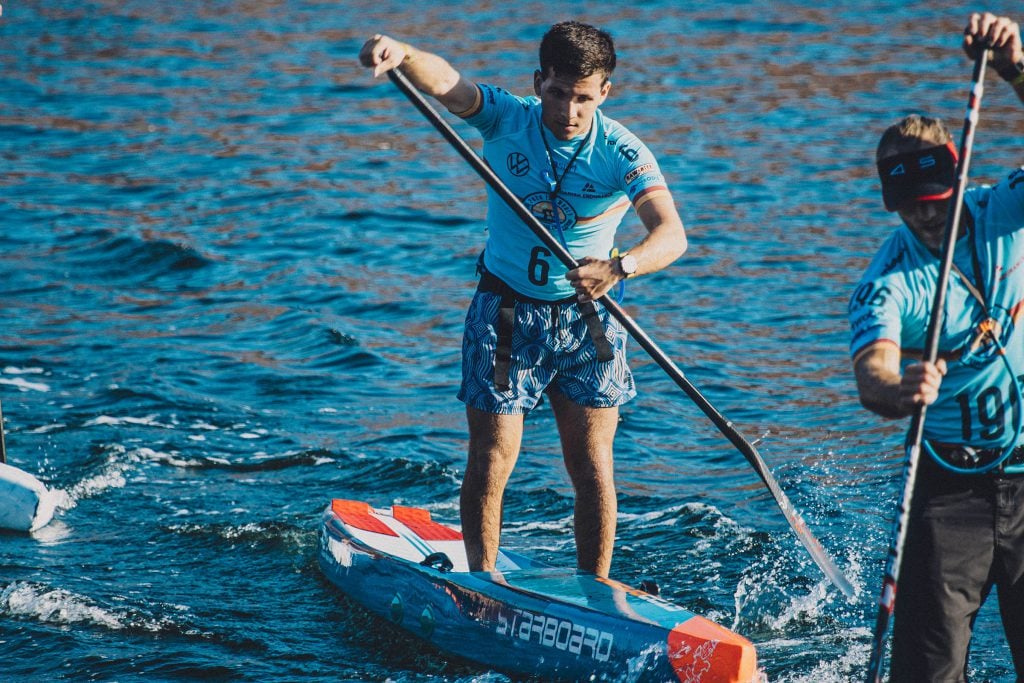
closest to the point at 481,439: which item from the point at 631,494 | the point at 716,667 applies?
the point at 716,667

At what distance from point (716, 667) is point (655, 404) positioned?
Answer: 14.6ft

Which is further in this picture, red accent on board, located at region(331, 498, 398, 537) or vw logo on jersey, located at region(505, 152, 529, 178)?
red accent on board, located at region(331, 498, 398, 537)

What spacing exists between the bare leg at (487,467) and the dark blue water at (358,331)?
0.66m

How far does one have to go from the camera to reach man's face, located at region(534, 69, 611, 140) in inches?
198

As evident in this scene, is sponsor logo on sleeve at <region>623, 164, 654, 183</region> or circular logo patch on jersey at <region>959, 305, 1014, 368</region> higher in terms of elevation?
sponsor logo on sleeve at <region>623, 164, 654, 183</region>

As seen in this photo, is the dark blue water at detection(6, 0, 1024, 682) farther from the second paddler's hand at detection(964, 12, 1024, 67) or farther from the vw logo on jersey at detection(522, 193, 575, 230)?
the second paddler's hand at detection(964, 12, 1024, 67)

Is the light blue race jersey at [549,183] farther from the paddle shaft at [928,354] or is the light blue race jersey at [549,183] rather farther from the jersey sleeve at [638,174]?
the paddle shaft at [928,354]

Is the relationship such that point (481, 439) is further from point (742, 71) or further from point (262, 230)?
point (742, 71)

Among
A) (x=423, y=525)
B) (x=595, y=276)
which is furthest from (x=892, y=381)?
(x=423, y=525)

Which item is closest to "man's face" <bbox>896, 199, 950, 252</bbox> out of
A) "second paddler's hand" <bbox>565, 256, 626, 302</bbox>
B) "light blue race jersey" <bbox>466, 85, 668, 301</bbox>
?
"second paddler's hand" <bbox>565, 256, 626, 302</bbox>

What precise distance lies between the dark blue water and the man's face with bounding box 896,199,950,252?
2328 millimetres

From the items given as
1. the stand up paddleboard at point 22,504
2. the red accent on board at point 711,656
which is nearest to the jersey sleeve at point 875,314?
the red accent on board at point 711,656

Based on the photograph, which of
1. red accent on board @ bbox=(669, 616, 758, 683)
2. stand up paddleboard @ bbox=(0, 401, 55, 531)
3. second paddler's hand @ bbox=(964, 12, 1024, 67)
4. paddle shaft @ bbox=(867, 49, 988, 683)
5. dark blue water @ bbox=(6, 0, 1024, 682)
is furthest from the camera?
stand up paddleboard @ bbox=(0, 401, 55, 531)

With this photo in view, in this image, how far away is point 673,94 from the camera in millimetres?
18422
